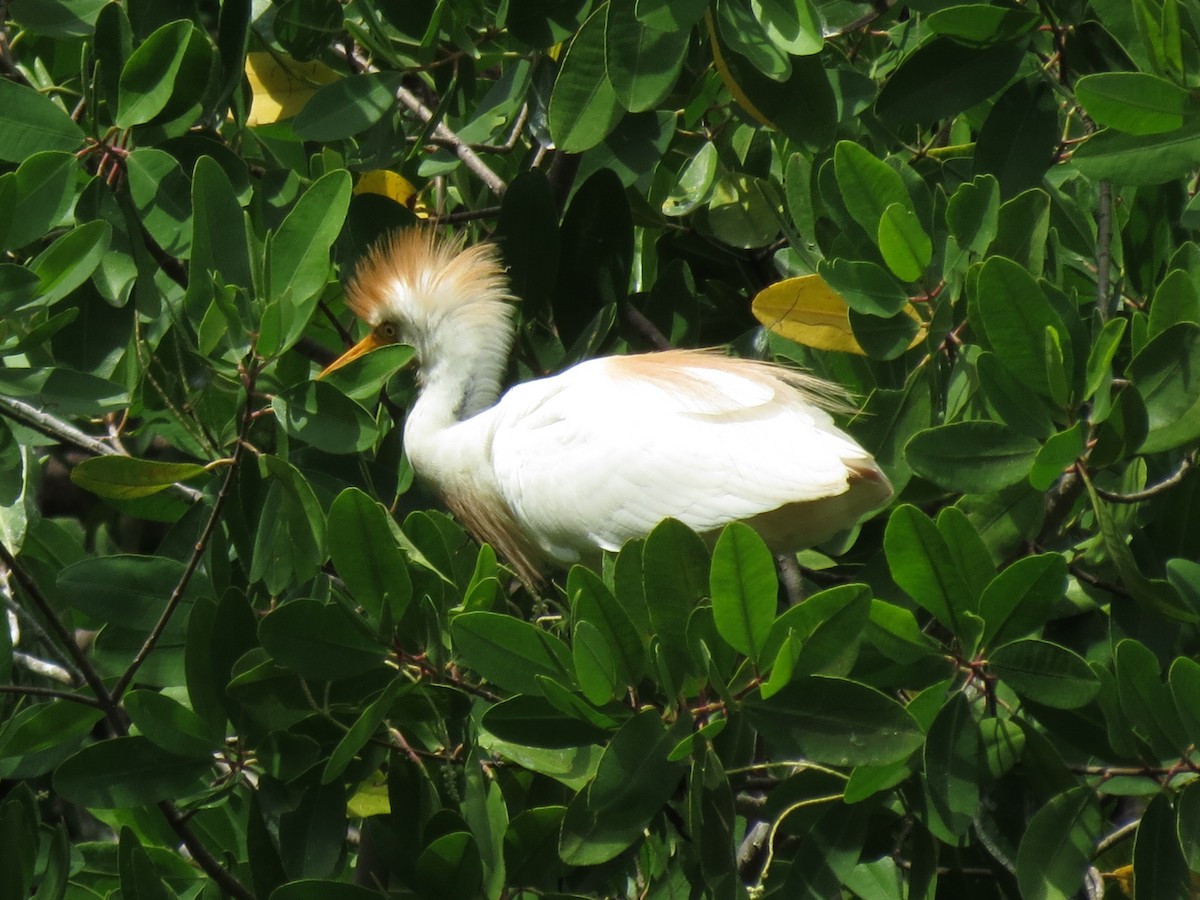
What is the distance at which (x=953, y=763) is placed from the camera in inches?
79.4

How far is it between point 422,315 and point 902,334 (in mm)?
1399

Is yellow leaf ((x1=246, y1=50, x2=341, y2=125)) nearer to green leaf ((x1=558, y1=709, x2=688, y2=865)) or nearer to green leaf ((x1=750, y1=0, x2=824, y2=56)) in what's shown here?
green leaf ((x1=750, y1=0, x2=824, y2=56))

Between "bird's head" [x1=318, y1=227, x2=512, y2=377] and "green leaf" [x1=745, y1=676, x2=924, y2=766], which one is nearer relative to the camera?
"green leaf" [x1=745, y1=676, x2=924, y2=766]

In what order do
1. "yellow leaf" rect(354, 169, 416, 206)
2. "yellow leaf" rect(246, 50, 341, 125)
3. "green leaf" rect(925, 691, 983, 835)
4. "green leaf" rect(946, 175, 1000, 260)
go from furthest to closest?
"yellow leaf" rect(354, 169, 416, 206), "yellow leaf" rect(246, 50, 341, 125), "green leaf" rect(946, 175, 1000, 260), "green leaf" rect(925, 691, 983, 835)

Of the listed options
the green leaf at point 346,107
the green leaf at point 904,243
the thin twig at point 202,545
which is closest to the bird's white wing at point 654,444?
the green leaf at point 904,243

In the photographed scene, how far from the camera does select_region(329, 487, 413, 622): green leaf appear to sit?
2.02m

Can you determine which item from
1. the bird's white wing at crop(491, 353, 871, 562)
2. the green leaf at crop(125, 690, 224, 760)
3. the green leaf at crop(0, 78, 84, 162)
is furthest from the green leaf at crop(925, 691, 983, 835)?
the green leaf at crop(0, 78, 84, 162)

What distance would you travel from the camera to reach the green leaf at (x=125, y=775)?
216cm

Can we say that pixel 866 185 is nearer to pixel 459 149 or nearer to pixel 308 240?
pixel 308 240

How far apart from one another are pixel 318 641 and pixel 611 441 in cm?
103

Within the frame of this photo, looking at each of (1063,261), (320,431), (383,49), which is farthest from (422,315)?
(1063,261)

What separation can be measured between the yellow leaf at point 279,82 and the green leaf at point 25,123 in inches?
28.0

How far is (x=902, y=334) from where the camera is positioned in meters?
2.43

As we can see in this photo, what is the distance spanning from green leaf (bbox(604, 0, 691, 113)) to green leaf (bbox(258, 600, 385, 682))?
37.7 inches
